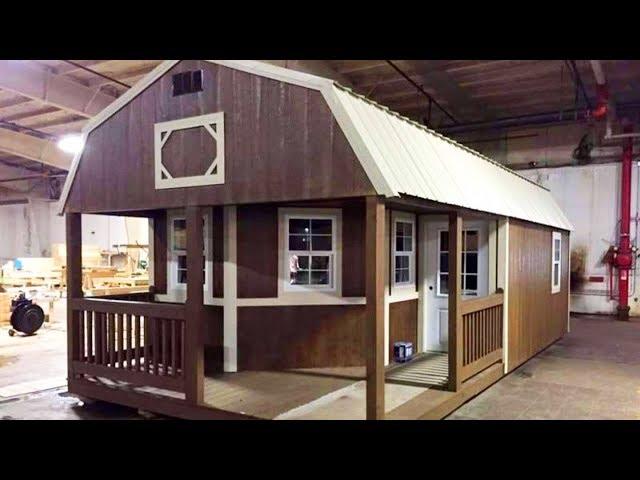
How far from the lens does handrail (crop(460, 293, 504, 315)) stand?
511 centimetres

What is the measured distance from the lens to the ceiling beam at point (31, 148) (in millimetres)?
Answer: 13320

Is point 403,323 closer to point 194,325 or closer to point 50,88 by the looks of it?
point 194,325

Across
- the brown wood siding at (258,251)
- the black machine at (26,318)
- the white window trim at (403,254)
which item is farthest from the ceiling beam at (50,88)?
the white window trim at (403,254)

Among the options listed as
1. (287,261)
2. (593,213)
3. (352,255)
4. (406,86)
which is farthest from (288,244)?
(593,213)

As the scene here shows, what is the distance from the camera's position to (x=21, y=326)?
920 centimetres

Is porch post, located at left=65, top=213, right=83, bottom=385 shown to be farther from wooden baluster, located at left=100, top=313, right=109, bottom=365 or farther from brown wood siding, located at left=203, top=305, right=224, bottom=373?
brown wood siding, located at left=203, top=305, right=224, bottom=373

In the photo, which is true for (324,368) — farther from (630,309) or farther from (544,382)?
(630,309)

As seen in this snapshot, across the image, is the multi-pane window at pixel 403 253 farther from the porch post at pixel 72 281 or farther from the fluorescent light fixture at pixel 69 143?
the fluorescent light fixture at pixel 69 143

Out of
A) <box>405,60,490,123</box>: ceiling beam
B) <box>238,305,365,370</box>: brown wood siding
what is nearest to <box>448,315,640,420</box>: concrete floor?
<box>238,305,365,370</box>: brown wood siding

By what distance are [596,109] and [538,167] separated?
2496mm

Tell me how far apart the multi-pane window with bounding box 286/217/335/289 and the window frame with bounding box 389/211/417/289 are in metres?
0.88

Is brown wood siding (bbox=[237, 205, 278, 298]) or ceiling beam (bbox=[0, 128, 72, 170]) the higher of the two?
ceiling beam (bbox=[0, 128, 72, 170])

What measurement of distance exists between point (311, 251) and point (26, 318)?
6.21 m

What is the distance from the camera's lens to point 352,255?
6.17 meters
